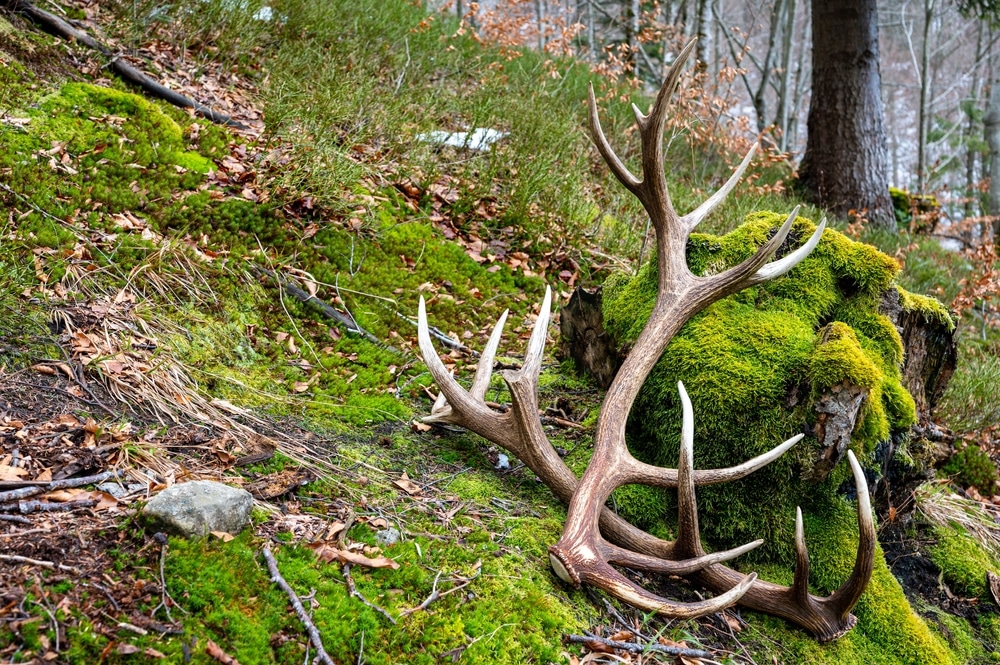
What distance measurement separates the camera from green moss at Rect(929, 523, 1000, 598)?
345 centimetres

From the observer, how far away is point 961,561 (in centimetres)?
352

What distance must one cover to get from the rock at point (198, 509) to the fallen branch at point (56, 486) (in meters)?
0.29

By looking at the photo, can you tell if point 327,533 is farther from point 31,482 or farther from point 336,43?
point 336,43

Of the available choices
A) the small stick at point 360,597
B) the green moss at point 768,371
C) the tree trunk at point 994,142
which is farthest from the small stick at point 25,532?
the tree trunk at point 994,142

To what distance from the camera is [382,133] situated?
618cm

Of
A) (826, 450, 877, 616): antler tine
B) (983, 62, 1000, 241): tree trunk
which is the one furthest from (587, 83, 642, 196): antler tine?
(983, 62, 1000, 241): tree trunk

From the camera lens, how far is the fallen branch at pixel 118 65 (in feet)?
17.4

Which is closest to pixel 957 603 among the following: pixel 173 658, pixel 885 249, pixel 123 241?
pixel 173 658

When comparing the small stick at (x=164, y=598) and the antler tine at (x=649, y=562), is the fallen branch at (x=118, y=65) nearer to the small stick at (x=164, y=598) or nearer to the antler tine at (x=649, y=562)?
the small stick at (x=164, y=598)

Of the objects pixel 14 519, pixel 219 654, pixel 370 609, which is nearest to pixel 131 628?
pixel 219 654

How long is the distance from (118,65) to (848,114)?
A: 321 inches

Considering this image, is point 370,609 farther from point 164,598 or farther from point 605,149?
point 605,149

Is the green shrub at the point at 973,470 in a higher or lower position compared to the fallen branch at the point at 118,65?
lower

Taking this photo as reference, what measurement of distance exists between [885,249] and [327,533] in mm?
8130
